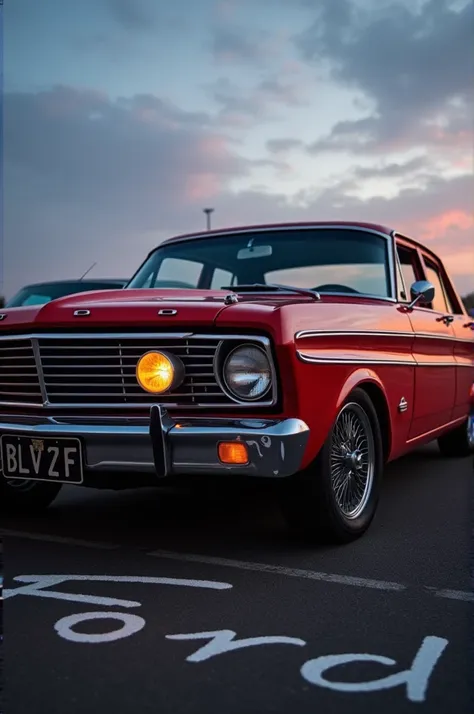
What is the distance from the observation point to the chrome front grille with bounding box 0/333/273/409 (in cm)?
357

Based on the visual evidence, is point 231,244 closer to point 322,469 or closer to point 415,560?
point 322,469

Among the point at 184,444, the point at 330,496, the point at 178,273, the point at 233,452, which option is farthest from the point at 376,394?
the point at 178,273

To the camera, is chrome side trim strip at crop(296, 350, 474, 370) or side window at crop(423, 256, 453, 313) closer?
chrome side trim strip at crop(296, 350, 474, 370)

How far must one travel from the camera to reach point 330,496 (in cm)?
371

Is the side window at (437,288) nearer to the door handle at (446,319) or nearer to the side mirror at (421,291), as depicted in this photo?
the door handle at (446,319)

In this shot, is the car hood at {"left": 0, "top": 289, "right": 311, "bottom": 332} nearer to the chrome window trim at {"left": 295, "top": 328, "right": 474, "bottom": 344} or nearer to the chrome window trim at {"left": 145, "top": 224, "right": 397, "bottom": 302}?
the chrome window trim at {"left": 295, "top": 328, "right": 474, "bottom": 344}

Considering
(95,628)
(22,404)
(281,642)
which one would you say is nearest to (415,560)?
(281,642)

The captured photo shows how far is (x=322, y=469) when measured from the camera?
12.0 ft

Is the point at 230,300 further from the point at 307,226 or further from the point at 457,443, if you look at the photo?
the point at 457,443

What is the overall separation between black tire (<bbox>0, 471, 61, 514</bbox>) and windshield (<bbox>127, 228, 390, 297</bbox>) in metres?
1.47

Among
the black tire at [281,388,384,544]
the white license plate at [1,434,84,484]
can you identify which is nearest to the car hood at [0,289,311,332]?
the white license plate at [1,434,84,484]

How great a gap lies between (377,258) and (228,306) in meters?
1.82

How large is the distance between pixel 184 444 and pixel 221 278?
79.4 inches

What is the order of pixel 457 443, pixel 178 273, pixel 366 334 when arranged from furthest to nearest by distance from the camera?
pixel 457 443 < pixel 178 273 < pixel 366 334
